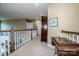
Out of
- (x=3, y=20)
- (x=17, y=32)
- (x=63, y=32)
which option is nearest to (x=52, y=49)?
(x=63, y=32)

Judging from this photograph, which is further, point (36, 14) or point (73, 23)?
point (36, 14)

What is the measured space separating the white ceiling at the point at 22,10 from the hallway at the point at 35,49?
1.30ft

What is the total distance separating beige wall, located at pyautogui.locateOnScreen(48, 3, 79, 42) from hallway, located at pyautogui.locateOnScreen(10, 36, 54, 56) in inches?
7.9

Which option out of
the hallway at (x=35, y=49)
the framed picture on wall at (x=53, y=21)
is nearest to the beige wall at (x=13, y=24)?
the hallway at (x=35, y=49)

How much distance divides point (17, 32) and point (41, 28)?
0.40 m

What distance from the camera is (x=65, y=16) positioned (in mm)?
1637

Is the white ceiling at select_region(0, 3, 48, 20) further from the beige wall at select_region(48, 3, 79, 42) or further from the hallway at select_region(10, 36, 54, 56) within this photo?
the hallway at select_region(10, 36, 54, 56)

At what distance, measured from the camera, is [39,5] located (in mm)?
1670

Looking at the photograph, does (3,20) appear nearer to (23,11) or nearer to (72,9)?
(23,11)

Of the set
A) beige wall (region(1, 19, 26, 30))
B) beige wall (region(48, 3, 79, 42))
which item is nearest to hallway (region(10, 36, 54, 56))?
beige wall (region(48, 3, 79, 42))

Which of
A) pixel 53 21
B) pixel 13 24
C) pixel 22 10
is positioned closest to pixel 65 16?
pixel 53 21

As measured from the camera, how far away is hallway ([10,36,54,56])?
65.2 inches

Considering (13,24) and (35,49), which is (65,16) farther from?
(13,24)

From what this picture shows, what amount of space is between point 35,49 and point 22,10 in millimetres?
659
